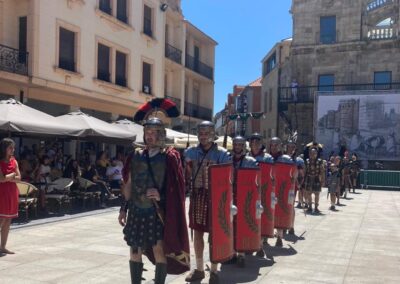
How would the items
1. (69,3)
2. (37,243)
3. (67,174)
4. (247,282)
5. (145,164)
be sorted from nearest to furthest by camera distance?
1. (145,164)
2. (247,282)
3. (37,243)
4. (67,174)
5. (69,3)

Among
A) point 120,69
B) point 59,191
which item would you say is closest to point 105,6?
point 120,69

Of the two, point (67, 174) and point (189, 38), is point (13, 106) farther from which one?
point (189, 38)

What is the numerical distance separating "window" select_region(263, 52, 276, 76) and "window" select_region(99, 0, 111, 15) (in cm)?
2068

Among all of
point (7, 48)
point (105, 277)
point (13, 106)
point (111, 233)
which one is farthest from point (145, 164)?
point (7, 48)

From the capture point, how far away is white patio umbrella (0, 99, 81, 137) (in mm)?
8965

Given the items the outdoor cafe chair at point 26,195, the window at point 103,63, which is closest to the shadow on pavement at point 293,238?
the outdoor cafe chair at point 26,195

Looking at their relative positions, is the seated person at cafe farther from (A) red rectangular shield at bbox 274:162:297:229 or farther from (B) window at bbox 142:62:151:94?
(B) window at bbox 142:62:151:94

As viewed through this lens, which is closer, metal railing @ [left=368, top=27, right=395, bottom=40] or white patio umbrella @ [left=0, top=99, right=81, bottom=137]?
white patio umbrella @ [left=0, top=99, right=81, bottom=137]

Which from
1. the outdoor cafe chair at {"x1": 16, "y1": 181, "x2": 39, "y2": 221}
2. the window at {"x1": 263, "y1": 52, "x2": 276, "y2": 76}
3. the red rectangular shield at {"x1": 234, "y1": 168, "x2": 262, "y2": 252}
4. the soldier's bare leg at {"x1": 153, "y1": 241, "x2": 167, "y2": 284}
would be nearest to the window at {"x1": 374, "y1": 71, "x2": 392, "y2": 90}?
the window at {"x1": 263, "y1": 52, "x2": 276, "y2": 76}

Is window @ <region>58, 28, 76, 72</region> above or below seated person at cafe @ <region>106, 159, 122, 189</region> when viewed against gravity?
above

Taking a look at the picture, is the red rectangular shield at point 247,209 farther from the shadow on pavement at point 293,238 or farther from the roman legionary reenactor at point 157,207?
the shadow on pavement at point 293,238

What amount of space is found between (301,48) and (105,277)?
89.5ft

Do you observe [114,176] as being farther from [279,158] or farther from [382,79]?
[382,79]

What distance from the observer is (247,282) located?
520cm
